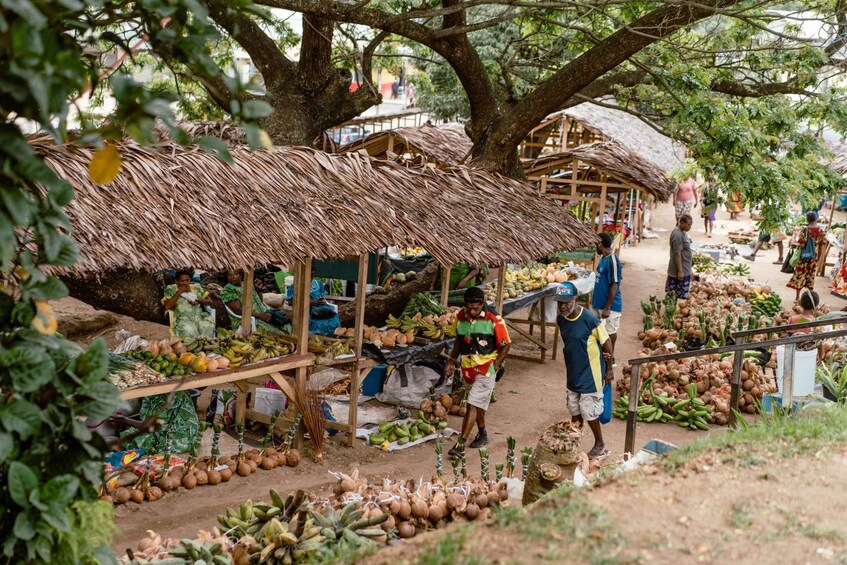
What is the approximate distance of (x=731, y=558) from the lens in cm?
393

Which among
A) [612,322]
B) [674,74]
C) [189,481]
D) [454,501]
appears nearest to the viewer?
[454,501]

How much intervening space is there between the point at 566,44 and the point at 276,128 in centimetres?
533

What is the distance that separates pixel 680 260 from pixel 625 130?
29.3ft

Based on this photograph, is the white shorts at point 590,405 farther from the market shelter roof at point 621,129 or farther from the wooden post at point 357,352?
the market shelter roof at point 621,129

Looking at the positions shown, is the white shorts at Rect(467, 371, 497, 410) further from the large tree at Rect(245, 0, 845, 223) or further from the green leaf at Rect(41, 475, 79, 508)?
the green leaf at Rect(41, 475, 79, 508)

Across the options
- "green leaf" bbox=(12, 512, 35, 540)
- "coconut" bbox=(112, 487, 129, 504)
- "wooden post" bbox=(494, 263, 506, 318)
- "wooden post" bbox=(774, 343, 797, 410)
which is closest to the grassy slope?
"green leaf" bbox=(12, 512, 35, 540)

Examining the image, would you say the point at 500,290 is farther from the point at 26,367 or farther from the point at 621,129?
the point at 621,129

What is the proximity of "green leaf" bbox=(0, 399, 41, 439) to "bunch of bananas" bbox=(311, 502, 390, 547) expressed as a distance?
262 centimetres

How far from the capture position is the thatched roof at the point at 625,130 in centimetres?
2030

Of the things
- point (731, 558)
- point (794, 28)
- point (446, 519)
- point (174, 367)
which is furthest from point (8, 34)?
point (794, 28)

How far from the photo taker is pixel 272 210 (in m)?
8.09

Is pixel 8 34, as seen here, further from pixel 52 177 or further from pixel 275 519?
pixel 275 519

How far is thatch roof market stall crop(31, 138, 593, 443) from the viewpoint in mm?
7078

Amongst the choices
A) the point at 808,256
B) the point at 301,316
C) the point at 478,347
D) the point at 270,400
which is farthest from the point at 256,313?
the point at 808,256
